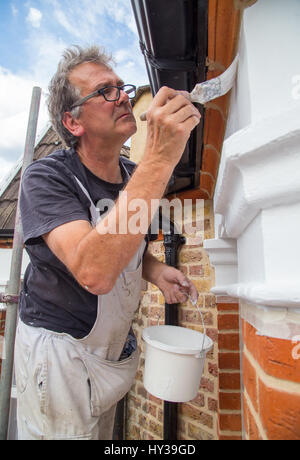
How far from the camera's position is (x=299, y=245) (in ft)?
1.68

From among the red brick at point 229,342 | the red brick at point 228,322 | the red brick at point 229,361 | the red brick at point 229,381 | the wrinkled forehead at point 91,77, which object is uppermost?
the wrinkled forehead at point 91,77

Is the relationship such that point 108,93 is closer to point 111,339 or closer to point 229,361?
point 111,339

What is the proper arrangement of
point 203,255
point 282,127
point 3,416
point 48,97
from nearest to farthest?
point 282,127, point 48,97, point 3,416, point 203,255

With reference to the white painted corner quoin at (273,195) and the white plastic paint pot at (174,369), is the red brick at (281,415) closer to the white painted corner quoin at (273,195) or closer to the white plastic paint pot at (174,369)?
the white painted corner quoin at (273,195)

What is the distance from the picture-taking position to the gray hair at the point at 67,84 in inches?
54.1

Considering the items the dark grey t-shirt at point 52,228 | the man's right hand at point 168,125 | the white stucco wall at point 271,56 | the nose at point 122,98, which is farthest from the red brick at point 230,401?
the nose at point 122,98

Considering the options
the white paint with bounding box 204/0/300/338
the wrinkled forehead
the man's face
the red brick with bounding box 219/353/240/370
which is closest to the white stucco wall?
the white paint with bounding box 204/0/300/338

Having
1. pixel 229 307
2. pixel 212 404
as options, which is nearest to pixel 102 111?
pixel 229 307

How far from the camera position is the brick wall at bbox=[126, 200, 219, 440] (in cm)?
177

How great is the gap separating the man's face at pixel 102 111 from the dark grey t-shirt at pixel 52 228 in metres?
0.17

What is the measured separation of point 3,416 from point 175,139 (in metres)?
1.94

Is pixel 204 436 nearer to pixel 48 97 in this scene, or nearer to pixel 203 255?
pixel 203 255

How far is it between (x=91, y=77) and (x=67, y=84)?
0.13 meters

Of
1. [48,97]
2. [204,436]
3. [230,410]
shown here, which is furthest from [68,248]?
[204,436]
